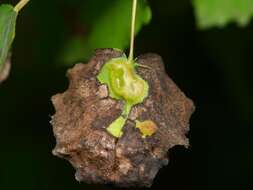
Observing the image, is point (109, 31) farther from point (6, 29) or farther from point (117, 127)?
point (117, 127)

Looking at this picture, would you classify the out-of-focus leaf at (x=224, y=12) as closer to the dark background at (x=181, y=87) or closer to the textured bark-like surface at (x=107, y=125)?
the dark background at (x=181, y=87)

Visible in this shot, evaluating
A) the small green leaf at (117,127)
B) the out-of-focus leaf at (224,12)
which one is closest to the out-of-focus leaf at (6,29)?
the small green leaf at (117,127)

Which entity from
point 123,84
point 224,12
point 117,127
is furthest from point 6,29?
point 224,12

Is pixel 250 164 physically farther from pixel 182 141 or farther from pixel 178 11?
pixel 182 141

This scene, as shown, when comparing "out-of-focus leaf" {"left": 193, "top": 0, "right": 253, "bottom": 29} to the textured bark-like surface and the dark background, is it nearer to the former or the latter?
the dark background

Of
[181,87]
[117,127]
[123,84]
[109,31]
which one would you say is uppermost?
[109,31]

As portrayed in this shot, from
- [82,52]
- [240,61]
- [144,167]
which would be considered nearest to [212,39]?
[240,61]
